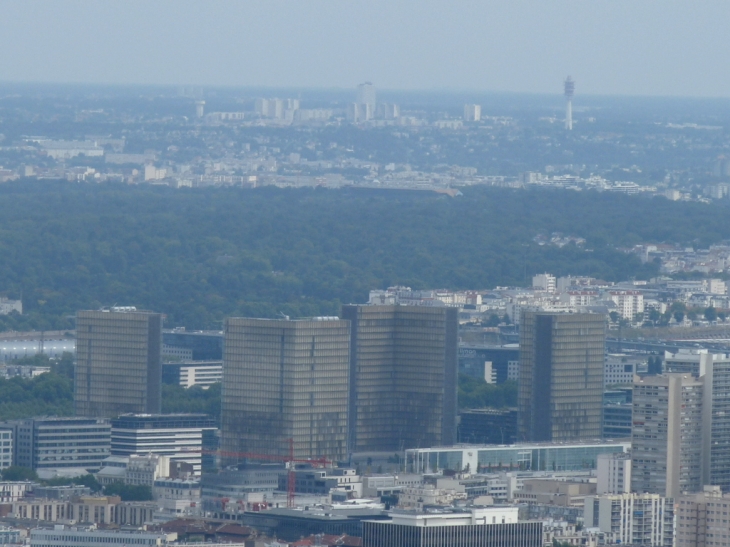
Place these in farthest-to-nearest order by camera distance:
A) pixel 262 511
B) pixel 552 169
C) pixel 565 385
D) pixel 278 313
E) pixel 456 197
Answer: pixel 552 169 → pixel 456 197 → pixel 278 313 → pixel 565 385 → pixel 262 511

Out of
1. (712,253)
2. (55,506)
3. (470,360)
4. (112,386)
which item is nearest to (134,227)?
(712,253)

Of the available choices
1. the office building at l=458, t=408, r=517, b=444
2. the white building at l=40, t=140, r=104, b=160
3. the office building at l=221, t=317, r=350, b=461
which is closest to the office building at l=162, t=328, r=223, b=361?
the office building at l=458, t=408, r=517, b=444

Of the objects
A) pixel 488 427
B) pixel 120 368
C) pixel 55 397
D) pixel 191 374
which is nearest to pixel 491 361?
pixel 191 374

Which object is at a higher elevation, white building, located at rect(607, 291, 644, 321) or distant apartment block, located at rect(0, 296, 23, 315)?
white building, located at rect(607, 291, 644, 321)

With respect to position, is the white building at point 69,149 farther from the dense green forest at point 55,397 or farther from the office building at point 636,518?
the office building at point 636,518

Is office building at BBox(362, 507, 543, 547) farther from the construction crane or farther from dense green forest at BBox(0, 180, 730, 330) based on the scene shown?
dense green forest at BBox(0, 180, 730, 330)

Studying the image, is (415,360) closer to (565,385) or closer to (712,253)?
(565,385)

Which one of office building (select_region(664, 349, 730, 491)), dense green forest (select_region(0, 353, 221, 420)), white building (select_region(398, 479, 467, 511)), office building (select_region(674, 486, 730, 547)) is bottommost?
dense green forest (select_region(0, 353, 221, 420))
